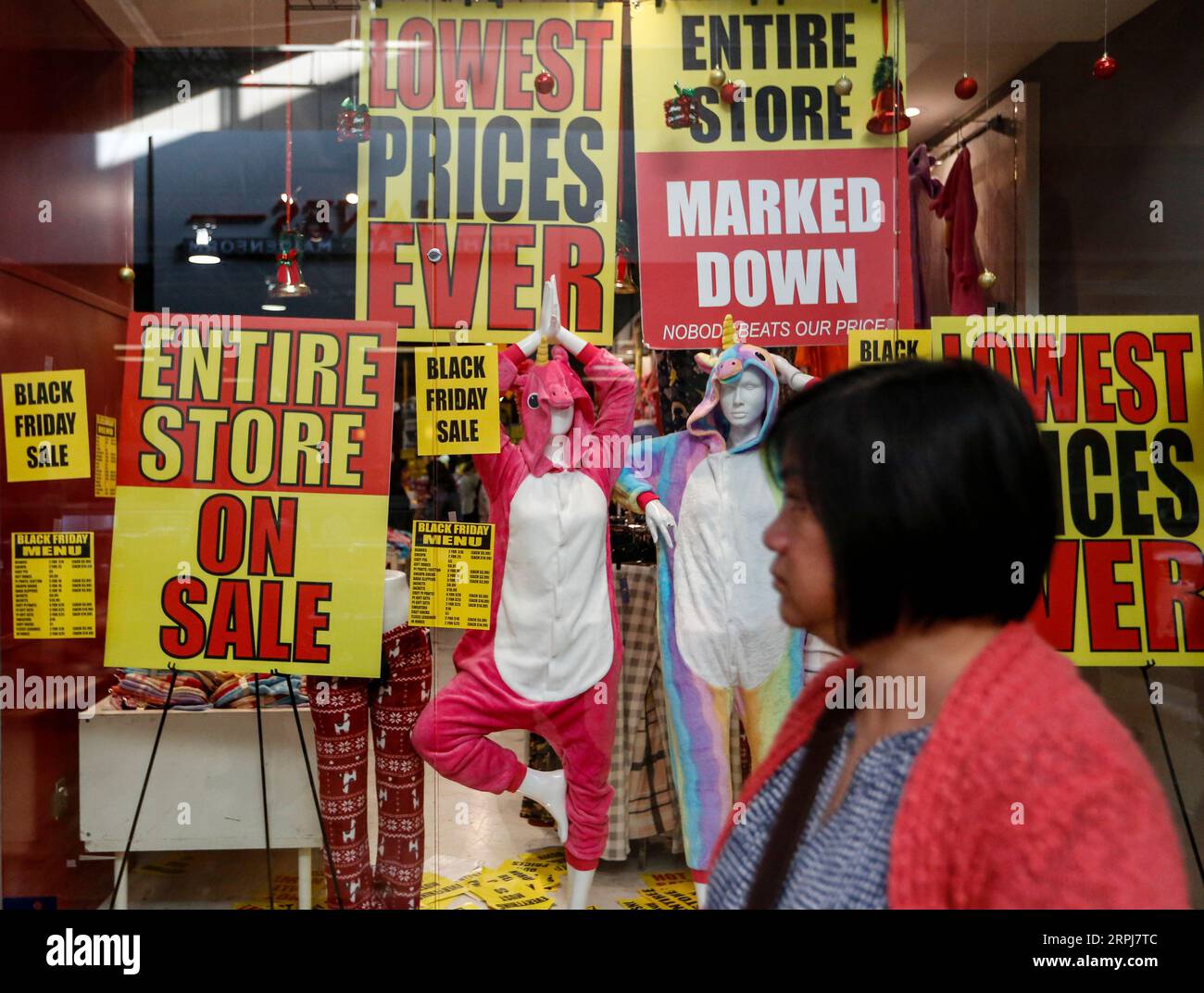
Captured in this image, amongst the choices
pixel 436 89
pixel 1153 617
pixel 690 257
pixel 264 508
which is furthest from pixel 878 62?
pixel 264 508

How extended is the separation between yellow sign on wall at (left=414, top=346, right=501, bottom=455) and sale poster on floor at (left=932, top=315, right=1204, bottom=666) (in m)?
1.10

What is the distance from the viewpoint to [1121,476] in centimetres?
234

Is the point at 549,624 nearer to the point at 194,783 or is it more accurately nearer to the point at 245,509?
the point at 245,509

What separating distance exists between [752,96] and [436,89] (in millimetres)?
798

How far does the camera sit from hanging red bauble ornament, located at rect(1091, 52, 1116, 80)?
2.41 metres

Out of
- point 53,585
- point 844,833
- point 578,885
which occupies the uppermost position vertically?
point 53,585

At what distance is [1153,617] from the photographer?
7.70 feet

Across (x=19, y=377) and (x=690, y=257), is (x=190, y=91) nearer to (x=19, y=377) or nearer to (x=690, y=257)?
(x=19, y=377)

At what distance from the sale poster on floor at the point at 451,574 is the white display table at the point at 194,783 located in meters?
0.50

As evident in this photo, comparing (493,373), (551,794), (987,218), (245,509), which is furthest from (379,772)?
(987,218)

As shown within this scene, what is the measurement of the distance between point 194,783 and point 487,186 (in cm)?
171

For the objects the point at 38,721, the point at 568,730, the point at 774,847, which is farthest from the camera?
the point at 38,721

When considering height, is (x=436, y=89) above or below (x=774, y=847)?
above

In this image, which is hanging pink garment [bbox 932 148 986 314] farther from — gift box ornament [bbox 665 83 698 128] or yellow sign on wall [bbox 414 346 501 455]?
yellow sign on wall [bbox 414 346 501 455]
